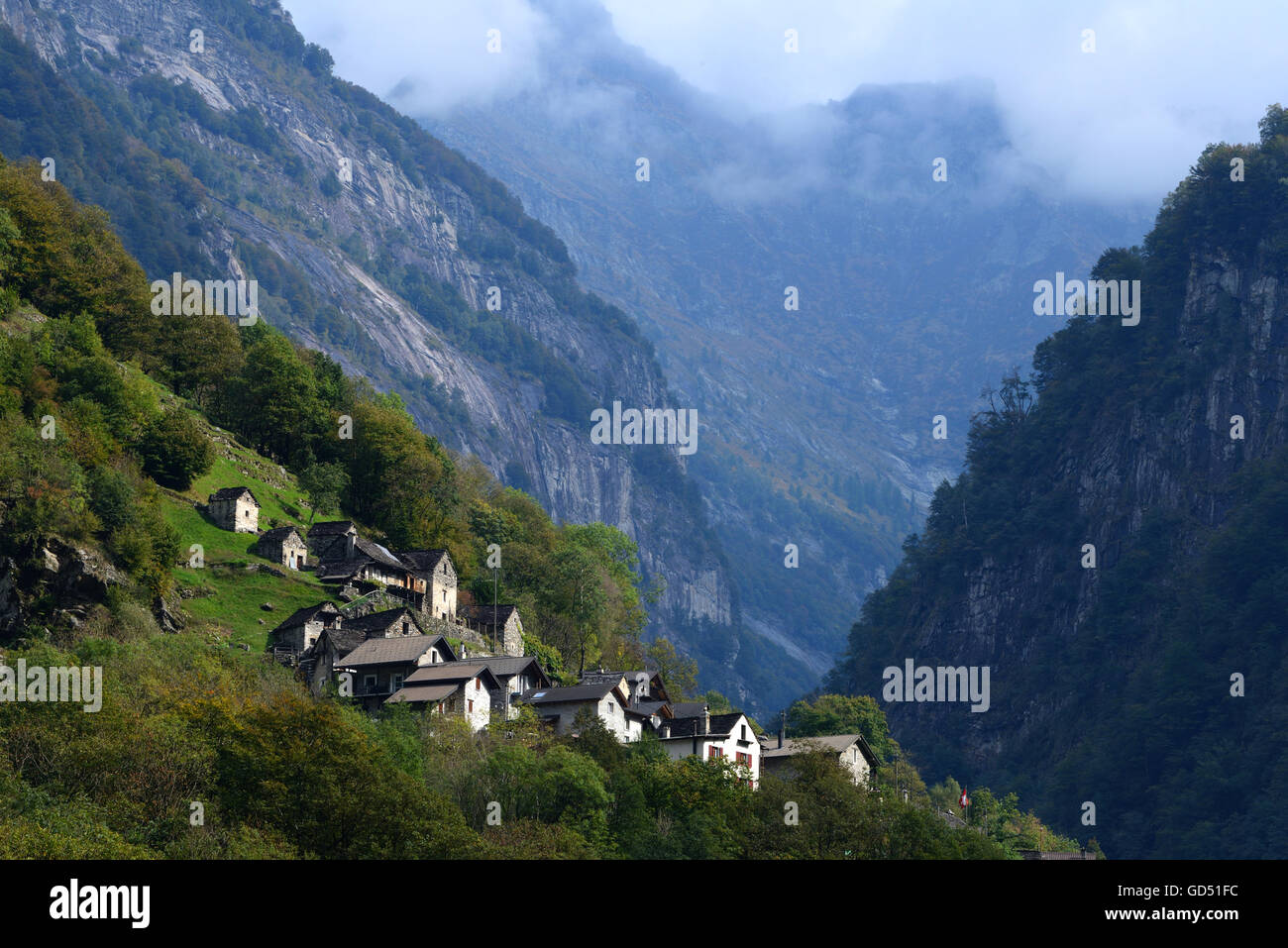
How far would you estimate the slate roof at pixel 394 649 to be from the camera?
8881cm

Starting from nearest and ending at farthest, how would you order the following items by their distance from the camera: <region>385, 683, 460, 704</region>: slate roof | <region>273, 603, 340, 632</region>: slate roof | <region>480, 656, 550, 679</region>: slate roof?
1. <region>385, 683, 460, 704</region>: slate roof
2. <region>480, 656, 550, 679</region>: slate roof
3. <region>273, 603, 340, 632</region>: slate roof

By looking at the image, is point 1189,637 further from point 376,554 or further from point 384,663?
point 384,663

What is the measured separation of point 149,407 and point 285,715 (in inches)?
1823

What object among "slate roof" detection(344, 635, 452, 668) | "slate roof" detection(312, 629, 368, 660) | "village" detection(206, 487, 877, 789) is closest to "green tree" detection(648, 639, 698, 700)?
"village" detection(206, 487, 877, 789)

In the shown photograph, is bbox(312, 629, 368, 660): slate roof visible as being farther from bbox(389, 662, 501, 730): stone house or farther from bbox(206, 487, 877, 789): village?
bbox(389, 662, 501, 730): stone house

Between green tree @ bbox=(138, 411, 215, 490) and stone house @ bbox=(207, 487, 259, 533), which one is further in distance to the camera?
green tree @ bbox=(138, 411, 215, 490)

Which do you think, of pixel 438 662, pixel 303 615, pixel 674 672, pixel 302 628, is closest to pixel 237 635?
pixel 302 628

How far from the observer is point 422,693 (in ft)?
280

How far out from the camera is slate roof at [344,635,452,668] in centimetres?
8881

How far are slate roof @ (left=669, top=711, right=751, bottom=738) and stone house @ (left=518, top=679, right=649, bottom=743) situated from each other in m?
2.32

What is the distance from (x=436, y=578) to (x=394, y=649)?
63.6ft

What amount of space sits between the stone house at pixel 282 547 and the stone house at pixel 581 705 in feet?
69.0
